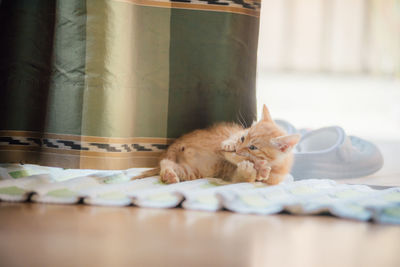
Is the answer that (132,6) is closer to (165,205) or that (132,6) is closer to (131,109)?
(131,109)

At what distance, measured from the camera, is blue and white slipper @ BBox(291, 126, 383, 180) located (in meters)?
1.35

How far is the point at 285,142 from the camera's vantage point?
1.10 metres

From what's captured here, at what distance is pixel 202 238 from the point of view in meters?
0.72

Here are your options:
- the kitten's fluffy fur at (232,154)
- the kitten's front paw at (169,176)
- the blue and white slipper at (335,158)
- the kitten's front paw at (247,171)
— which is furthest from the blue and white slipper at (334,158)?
the kitten's front paw at (169,176)

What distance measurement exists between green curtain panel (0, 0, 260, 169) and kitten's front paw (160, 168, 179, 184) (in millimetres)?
191

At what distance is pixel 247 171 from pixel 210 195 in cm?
19

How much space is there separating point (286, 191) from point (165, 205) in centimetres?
35

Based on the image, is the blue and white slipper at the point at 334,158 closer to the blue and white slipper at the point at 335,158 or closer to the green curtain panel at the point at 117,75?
the blue and white slipper at the point at 335,158

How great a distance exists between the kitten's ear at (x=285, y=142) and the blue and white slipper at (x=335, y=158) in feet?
0.78

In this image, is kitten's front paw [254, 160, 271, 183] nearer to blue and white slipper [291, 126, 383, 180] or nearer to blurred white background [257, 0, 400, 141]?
blue and white slipper [291, 126, 383, 180]

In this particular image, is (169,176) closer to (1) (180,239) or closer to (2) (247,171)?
(2) (247,171)

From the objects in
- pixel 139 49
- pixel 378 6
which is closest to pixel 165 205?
pixel 139 49

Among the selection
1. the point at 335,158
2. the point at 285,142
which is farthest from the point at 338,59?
the point at 285,142

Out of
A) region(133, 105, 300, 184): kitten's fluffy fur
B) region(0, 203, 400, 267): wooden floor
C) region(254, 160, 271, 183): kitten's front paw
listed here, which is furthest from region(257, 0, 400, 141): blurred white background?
region(0, 203, 400, 267): wooden floor
